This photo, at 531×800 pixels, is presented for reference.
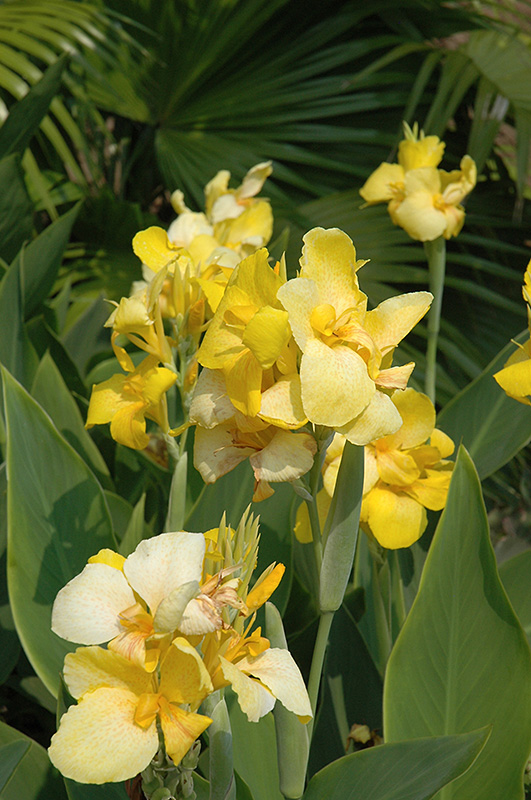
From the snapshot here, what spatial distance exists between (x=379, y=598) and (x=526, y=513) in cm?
158

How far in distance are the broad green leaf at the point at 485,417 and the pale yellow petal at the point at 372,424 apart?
0.53 metres

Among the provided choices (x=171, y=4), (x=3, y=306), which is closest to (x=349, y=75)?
(x=171, y=4)

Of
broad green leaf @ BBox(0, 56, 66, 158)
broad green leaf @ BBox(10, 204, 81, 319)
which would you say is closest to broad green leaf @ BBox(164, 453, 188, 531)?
broad green leaf @ BBox(10, 204, 81, 319)

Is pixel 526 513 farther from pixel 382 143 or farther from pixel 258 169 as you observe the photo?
pixel 258 169

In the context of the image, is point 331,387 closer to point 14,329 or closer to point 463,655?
point 463,655

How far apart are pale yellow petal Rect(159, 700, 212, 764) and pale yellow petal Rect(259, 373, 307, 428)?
0.17 meters

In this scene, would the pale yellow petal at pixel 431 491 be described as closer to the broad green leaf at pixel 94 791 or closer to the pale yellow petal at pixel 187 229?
the broad green leaf at pixel 94 791

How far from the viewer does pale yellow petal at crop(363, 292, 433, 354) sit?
0.47m

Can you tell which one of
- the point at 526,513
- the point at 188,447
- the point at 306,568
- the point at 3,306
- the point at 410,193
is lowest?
the point at 526,513

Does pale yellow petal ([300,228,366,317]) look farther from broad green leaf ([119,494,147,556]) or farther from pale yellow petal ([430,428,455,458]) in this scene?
broad green leaf ([119,494,147,556])

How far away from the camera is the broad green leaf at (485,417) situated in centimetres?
93

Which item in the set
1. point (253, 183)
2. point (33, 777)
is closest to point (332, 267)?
point (33, 777)

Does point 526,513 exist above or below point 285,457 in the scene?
below

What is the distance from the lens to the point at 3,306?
984 millimetres
